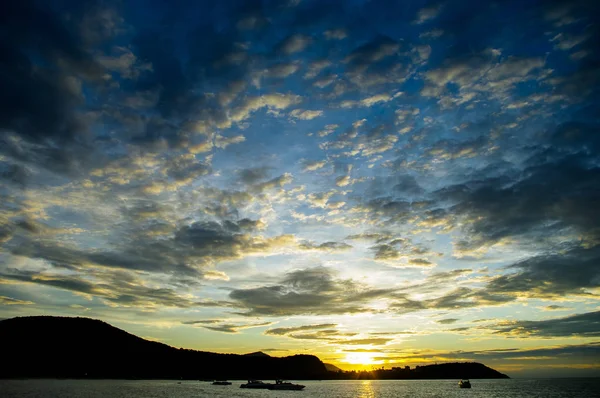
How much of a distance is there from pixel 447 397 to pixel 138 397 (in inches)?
5336

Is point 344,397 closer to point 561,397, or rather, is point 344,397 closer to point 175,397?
point 175,397

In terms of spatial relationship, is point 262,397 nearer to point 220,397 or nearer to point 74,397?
point 220,397

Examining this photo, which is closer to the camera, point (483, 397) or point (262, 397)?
point (262, 397)

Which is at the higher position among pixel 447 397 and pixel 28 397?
pixel 28 397

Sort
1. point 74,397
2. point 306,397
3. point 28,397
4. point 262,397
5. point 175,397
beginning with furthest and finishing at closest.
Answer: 1. point 306,397
2. point 262,397
3. point 175,397
4. point 74,397
5. point 28,397

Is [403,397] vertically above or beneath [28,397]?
beneath

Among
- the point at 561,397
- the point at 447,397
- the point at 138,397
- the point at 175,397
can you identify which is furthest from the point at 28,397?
the point at 561,397

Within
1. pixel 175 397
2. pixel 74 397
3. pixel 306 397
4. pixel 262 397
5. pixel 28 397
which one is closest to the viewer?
pixel 28 397

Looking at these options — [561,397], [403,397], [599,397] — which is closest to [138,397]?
[403,397]

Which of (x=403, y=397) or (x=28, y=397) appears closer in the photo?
(x=28, y=397)

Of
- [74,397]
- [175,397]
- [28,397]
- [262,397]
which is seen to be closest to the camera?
[28,397]

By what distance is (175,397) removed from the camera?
148375 mm

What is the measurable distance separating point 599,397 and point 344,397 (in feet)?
397

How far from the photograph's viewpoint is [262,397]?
169m
